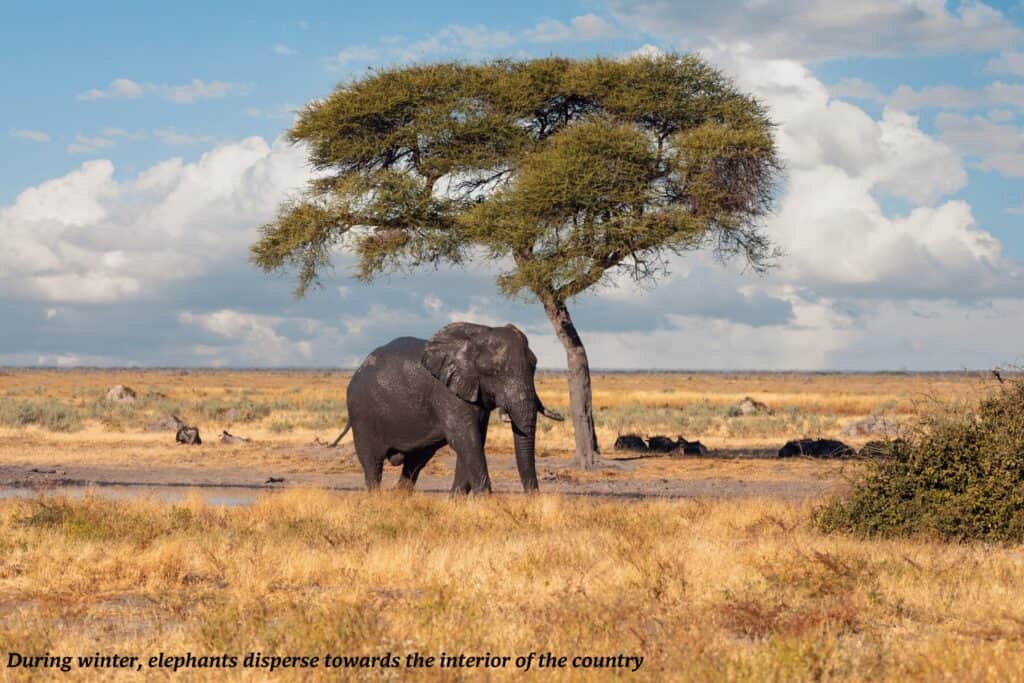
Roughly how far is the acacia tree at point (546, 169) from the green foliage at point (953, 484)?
42.9 ft

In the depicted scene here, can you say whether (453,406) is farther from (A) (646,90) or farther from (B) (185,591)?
(A) (646,90)

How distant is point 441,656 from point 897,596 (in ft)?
14.8

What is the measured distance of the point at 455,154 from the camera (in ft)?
101

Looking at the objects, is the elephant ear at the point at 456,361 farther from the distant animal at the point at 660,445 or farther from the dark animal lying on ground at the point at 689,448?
the distant animal at the point at 660,445

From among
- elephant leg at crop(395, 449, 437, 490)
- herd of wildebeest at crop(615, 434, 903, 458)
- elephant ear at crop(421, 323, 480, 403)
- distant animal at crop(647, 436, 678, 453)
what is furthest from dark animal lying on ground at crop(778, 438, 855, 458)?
elephant ear at crop(421, 323, 480, 403)

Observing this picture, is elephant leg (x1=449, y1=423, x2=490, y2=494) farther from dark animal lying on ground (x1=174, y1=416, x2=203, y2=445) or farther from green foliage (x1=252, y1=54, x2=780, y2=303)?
dark animal lying on ground (x1=174, y1=416, x2=203, y2=445)

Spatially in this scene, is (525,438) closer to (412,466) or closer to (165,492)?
(412,466)

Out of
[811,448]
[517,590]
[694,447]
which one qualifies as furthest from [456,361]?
[811,448]

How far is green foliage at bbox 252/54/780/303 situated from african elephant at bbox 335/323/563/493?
971cm

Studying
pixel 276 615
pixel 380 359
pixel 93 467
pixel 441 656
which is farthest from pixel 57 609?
pixel 93 467

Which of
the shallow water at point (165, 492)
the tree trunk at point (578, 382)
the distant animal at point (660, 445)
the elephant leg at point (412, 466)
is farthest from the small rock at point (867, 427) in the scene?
the elephant leg at point (412, 466)

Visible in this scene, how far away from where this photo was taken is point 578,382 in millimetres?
29672

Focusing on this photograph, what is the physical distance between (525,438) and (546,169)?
11.7m

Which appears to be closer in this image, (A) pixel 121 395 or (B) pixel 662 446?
(B) pixel 662 446
